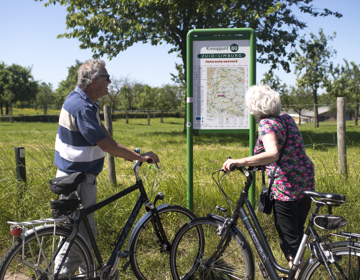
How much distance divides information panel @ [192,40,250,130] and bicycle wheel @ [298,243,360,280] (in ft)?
6.38

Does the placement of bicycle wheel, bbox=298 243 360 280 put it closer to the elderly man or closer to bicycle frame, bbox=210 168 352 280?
bicycle frame, bbox=210 168 352 280

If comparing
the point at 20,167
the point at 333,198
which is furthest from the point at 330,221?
the point at 20,167

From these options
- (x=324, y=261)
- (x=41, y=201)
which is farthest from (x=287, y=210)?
(x=41, y=201)

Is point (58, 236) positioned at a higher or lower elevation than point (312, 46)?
lower

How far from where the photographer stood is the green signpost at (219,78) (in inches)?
149

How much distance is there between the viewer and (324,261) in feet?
6.88

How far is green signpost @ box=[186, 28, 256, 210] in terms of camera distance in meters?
3.78

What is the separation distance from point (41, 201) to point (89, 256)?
71.8 inches

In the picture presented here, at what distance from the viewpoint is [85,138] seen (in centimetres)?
250

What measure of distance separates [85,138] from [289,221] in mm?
1763

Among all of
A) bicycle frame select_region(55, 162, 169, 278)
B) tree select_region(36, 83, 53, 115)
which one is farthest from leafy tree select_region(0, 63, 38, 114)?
bicycle frame select_region(55, 162, 169, 278)

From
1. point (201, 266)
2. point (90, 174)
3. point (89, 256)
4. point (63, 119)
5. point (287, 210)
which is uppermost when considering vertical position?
point (63, 119)

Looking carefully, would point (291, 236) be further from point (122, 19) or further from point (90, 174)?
point (122, 19)

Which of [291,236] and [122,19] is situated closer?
[291,236]
